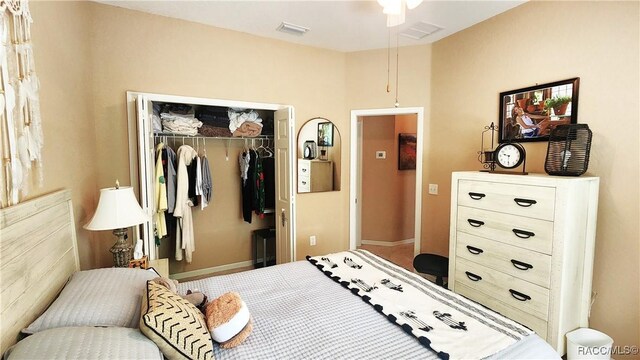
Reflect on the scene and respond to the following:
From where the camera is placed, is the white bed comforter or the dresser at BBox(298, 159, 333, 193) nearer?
the white bed comforter

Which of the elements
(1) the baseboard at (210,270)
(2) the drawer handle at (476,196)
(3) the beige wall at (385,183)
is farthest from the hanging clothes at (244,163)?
(2) the drawer handle at (476,196)

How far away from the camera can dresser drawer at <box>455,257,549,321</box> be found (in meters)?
1.93

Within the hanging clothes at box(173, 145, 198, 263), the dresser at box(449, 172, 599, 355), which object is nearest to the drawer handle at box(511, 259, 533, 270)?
the dresser at box(449, 172, 599, 355)

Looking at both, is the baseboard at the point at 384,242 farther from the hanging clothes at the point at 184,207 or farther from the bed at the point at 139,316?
the bed at the point at 139,316

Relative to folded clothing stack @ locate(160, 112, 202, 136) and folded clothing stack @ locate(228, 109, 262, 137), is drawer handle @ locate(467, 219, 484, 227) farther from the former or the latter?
folded clothing stack @ locate(160, 112, 202, 136)

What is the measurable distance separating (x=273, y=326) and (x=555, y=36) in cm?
279

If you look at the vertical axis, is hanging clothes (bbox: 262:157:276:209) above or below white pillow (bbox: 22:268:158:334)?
above

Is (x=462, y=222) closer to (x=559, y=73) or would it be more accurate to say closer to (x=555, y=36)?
(x=559, y=73)

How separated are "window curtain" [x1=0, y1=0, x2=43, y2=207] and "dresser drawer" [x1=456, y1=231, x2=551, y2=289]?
2.70 m

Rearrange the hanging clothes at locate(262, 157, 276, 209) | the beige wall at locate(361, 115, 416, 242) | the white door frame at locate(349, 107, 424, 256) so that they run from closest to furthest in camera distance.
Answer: the white door frame at locate(349, 107, 424, 256), the hanging clothes at locate(262, 157, 276, 209), the beige wall at locate(361, 115, 416, 242)

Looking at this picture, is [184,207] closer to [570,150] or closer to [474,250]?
[474,250]

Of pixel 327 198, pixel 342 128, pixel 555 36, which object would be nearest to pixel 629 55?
pixel 555 36

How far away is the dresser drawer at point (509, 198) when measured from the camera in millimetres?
1881

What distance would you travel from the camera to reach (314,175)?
3.53 m
